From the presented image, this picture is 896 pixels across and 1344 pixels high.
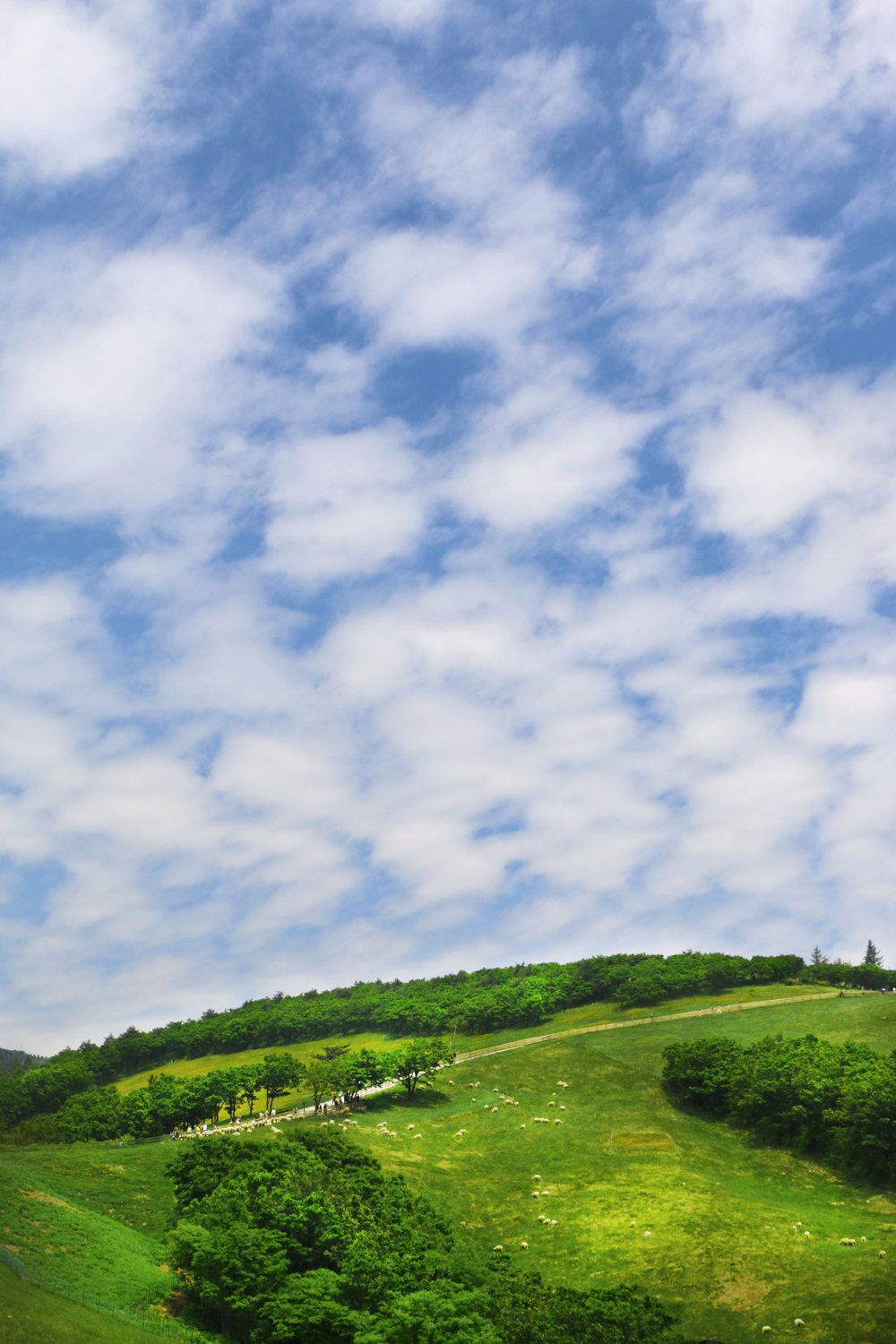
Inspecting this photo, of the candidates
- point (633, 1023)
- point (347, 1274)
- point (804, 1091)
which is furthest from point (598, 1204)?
point (633, 1023)

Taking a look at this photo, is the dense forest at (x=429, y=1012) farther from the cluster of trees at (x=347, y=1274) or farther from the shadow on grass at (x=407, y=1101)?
the cluster of trees at (x=347, y=1274)

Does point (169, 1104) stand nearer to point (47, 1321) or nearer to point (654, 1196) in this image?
point (654, 1196)

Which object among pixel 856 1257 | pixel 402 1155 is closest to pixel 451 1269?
pixel 856 1257

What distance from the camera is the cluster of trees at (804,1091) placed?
78.5 m

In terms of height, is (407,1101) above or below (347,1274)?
below

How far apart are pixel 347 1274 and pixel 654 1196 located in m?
38.5

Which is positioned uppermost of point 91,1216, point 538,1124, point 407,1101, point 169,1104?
point 169,1104

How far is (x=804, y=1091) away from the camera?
86688mm

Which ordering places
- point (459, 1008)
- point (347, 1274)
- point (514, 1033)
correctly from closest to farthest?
point (347, 1274)
point (514, 1033)
point (459, 1008)

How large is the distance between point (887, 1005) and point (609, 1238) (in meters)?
83.5

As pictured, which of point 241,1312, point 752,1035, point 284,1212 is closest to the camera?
point 241,1312

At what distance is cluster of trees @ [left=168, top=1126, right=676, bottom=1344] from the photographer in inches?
1559

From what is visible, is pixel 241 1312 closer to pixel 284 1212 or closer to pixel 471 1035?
pixel 284 1212

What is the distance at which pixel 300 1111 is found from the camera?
106m
